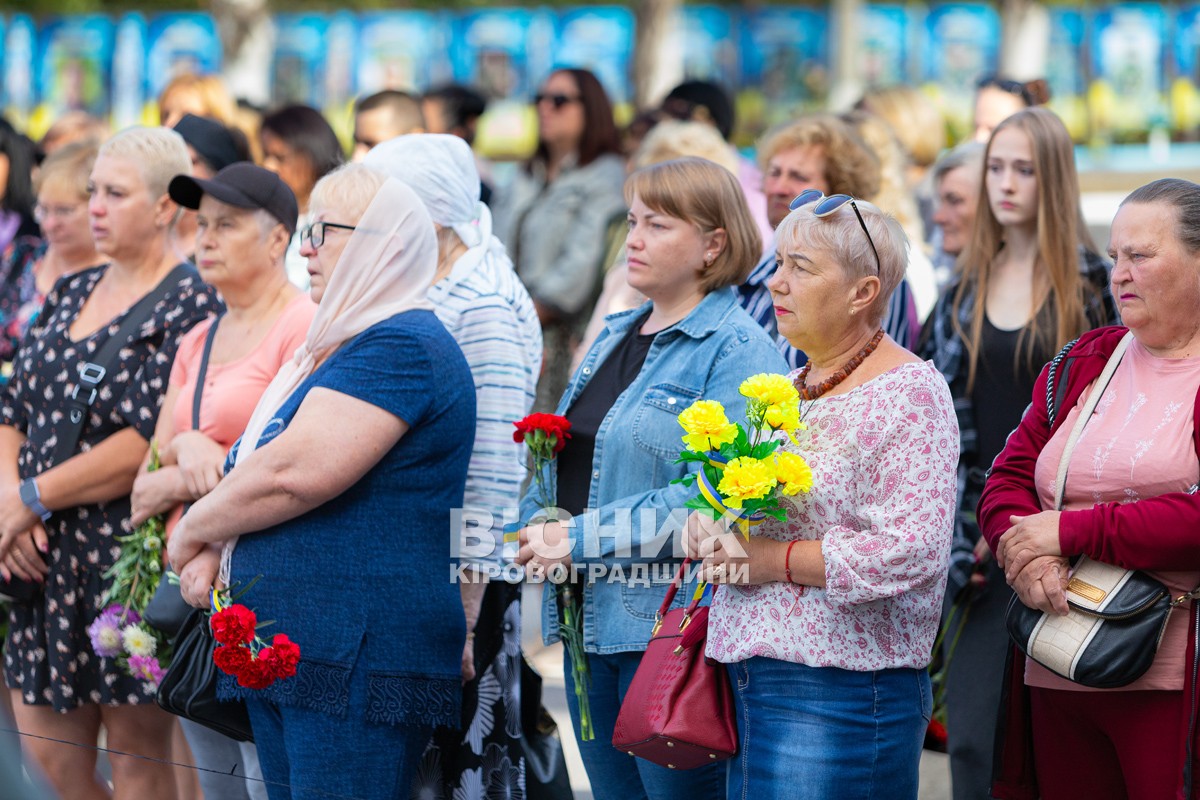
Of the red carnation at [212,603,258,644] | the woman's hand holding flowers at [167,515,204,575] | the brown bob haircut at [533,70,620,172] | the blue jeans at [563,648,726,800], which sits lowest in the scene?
the blue jeans at [563,648,726,800]

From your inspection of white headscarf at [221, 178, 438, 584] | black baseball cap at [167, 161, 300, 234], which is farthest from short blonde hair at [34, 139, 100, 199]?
white headscarf at [221, 178, 438, 584]

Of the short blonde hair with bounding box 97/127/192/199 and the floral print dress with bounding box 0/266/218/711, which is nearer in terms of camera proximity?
the floral print dress with bounding box 0/266/218/711

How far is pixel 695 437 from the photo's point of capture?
9.98ft

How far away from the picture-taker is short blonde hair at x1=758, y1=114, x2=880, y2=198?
4.93m

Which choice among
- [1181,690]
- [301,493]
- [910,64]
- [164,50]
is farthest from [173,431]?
[164,50]

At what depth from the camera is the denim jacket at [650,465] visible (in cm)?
346

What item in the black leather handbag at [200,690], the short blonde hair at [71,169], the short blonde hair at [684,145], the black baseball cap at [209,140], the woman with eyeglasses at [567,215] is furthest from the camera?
the woman with eyeglasses at [567,215]

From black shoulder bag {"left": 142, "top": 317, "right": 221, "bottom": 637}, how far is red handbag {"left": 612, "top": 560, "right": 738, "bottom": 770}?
151 centimetres

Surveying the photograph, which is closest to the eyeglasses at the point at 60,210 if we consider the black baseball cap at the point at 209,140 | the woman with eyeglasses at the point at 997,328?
the black baseball cap at the point at 209,140

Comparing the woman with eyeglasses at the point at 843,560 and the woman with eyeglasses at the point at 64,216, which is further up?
the woman with eyeglasses at the point at 64,216

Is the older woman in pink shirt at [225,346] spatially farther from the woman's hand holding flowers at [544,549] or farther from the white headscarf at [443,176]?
the woman's hand holding flowers at [544,549]

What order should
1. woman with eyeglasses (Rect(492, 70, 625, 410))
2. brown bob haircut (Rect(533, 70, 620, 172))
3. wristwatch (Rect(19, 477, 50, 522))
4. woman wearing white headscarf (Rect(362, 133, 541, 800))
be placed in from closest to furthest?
1. woman wearing white headscarf (Rect(362, 133, 541, 800))
2. wristwatch (Rect(19, 477, 50, 522))
3. woman with eyeglasses (Rect(492, 70, 625, 410))
4. brown bob haircut (Rect(533, 70, 620, 172))

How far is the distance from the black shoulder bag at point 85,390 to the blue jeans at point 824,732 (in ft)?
8.08

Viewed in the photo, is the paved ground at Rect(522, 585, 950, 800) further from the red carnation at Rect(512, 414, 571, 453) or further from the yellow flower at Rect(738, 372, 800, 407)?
the yellow flower at Rect(738, 372, 800, 407)
